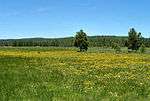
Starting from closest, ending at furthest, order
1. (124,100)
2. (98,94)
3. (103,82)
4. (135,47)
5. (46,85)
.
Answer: (124,100)
(98,94)
(46,85)
(103,82)
(135,47)

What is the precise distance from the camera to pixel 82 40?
146 metres

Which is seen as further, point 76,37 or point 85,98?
point 76,37

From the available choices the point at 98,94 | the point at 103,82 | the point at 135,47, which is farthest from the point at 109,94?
the point at 135,47

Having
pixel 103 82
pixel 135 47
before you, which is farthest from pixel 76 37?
pixel 103 82

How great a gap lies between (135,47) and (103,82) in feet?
400

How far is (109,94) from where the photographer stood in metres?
18.8

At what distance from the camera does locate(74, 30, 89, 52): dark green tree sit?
146500 mm

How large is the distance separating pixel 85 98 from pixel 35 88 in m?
4.43

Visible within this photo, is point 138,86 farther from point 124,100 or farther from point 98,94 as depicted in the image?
point 124,100

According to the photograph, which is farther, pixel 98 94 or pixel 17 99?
pixel 98 94

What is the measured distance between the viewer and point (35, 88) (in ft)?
68.3

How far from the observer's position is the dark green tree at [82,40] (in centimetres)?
14650

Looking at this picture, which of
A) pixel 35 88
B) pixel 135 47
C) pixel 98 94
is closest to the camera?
pixel 98 94

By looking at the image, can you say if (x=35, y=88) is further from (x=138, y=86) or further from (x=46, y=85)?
(x=138, y=86)
